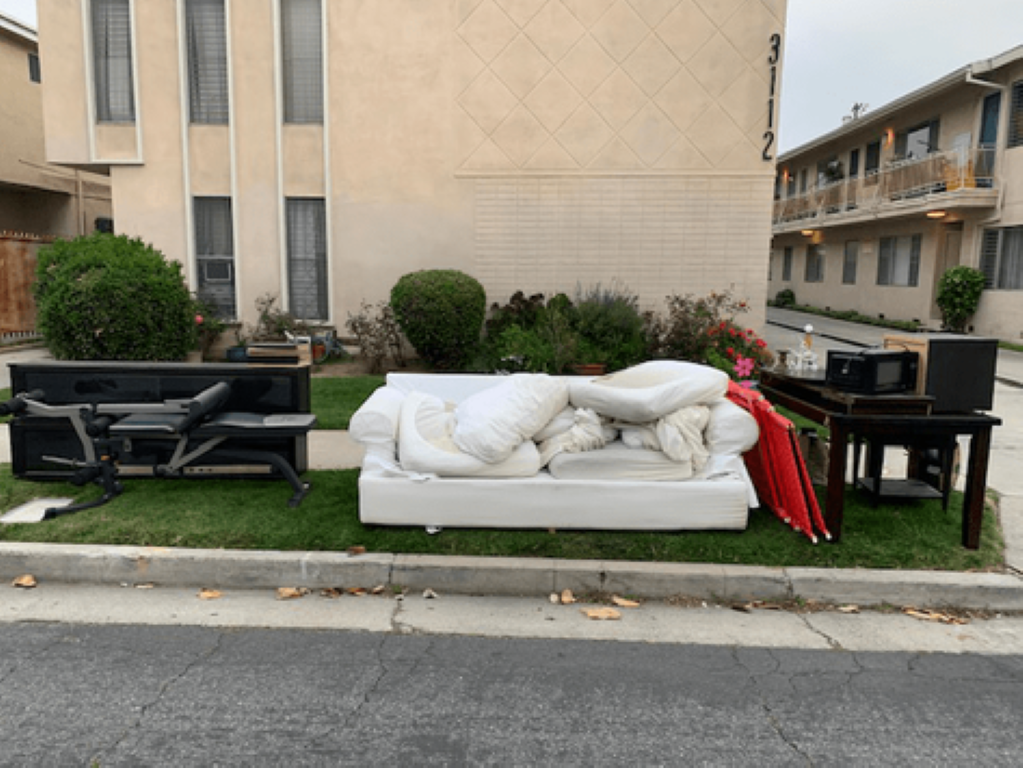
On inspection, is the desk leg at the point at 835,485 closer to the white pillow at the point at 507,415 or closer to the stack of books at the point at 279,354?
the white pillow at the point at 507,415

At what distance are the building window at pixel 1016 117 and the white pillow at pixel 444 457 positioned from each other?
65.7ft

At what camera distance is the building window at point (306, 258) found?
13359 mm

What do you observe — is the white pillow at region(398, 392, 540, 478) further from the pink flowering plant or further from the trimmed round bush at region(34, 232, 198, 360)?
the trimmed round bush at region(34, 232, 198, 360)

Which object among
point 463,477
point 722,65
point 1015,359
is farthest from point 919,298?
point 463,477

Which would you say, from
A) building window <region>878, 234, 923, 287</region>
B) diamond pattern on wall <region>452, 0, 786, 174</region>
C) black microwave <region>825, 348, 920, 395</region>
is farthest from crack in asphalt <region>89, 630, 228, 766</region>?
building window <region>878, 234, 923, 287</region>

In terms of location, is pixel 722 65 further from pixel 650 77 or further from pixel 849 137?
pixel 849 137

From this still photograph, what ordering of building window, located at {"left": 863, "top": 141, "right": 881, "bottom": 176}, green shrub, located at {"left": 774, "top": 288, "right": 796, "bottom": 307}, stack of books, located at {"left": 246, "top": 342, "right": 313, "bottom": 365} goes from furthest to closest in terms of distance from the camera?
1. green shrub, located at {"left": 774, "top": 288, "right": 796, "bottom": 307}
2. building window, located at {"left": 863, "top": 141, "right": 881, "bottom": 176}
3. stack of books, located at {"left": 246, "top": 342, "right": 313, "bottom": 365}

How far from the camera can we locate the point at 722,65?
41.1 ft

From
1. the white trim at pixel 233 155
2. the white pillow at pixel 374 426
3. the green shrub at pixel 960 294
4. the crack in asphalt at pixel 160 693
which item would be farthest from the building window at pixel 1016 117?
the crack in asphalt at pixel 160 693

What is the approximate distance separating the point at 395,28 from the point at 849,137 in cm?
2276

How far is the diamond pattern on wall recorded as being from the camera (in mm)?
12492

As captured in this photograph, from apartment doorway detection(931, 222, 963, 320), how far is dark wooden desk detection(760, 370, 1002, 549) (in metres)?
20.3

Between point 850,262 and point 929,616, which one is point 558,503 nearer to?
point 929,616

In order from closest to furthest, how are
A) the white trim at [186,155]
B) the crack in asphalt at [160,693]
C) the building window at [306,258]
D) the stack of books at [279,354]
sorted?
the crack in asphalt at [160,693]
the stack of books at [279,354]
the white trim at [186,155]
the building window at [306,258]
